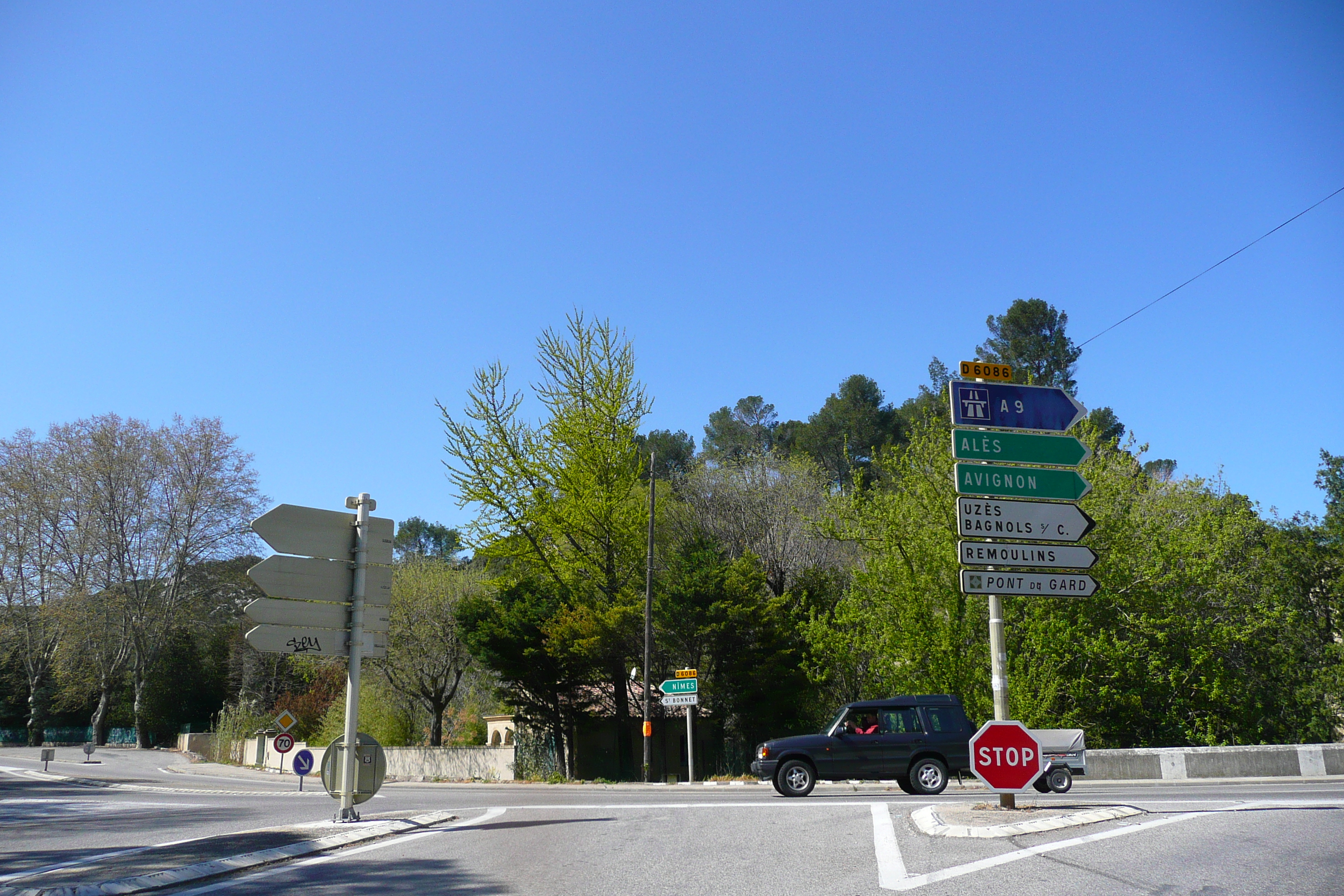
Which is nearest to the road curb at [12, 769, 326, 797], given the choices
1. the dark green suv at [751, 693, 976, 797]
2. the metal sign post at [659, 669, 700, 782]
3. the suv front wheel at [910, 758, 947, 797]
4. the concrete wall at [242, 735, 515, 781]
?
the concrete wall at [242, 735, 515, 781]

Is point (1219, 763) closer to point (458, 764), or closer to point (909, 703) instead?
point (909, 703)

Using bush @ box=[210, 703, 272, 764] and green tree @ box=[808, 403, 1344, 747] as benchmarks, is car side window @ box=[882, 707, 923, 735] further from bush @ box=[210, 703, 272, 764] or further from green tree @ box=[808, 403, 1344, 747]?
bush @ box=[210, 703, 272, 764]

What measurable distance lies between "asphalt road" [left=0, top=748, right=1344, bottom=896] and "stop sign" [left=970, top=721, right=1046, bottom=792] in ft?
3.16

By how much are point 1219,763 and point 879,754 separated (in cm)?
1109

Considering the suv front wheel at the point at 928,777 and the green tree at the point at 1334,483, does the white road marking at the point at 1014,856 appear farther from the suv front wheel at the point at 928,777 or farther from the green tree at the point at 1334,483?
the green tree at the point at 1334,483

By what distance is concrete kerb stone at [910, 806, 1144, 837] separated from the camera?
8.51 m

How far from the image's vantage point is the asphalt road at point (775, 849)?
6.55 meters

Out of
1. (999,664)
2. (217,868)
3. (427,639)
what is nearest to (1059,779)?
(999,664)

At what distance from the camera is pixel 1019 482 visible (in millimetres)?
11469

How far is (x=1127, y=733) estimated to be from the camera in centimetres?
2942

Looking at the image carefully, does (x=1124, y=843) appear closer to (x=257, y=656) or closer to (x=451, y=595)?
(x=451, y=595)

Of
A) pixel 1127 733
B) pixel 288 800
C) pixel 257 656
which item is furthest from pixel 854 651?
pixel 257 656

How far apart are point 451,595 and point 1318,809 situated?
38660 millimetres

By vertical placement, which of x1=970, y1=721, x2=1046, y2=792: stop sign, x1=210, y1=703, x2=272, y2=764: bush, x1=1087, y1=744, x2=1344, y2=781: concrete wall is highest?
x1=970, y1=721, x2=1046, y2=792: stop sign
